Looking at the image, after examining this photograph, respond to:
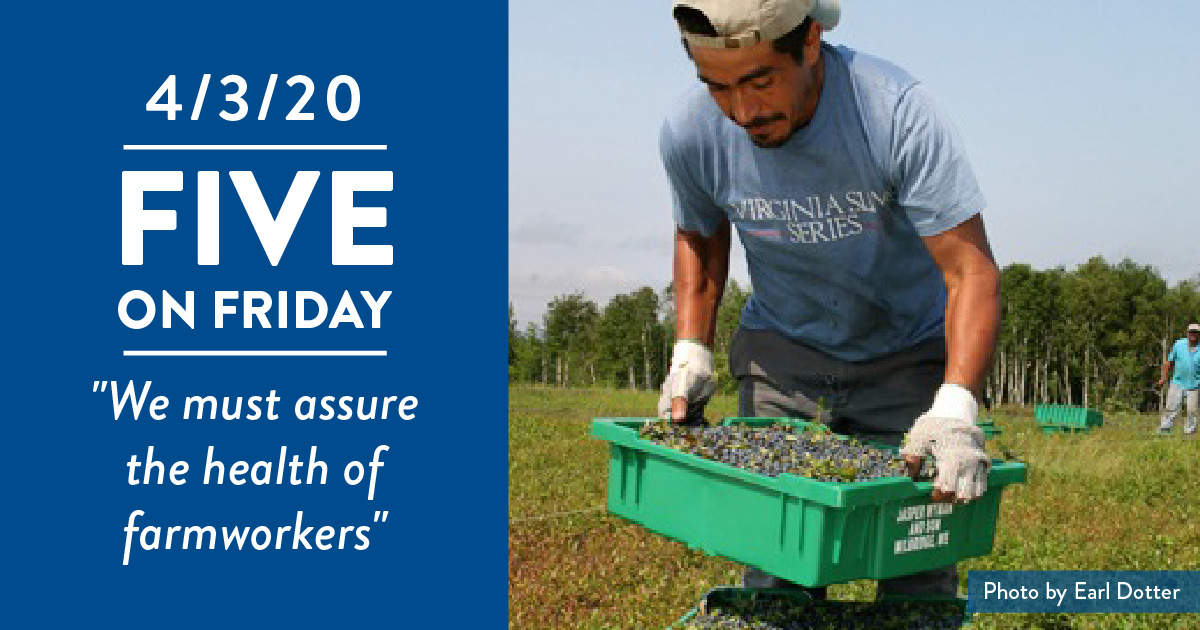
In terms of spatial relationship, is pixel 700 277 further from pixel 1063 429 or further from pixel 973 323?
pixel 1063 429

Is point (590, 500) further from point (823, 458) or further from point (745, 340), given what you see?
point (823, 458)

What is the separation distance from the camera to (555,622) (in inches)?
206

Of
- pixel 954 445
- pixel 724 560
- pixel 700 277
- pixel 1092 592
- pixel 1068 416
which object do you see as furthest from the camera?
pixel 1068 416

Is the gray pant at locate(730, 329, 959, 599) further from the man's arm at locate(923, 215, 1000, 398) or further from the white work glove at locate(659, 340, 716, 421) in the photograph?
the man's arm at locate(923, 215, 1000, 398)

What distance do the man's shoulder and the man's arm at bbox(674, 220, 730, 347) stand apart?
0.79 m

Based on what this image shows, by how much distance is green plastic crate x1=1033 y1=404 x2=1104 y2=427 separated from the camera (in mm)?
16453

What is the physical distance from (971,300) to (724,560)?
11.1 ft

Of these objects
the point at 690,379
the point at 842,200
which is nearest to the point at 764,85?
the point at 842,200

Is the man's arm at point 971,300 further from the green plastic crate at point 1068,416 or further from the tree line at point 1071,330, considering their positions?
the tree line at point 1071,330

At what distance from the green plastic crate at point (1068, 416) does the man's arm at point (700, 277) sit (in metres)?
14.0

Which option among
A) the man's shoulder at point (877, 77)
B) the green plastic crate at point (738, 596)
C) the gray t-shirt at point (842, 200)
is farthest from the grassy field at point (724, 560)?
the man's shoulder at point (877, 77)

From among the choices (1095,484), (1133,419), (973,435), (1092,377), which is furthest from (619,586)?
(1092,377)

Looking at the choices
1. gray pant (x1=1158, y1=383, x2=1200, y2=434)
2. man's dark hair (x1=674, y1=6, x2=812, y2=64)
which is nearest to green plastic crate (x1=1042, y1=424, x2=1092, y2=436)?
gray pant (x1=1158, y1=383, x2=1200, y2=434)

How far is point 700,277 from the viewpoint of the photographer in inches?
156
